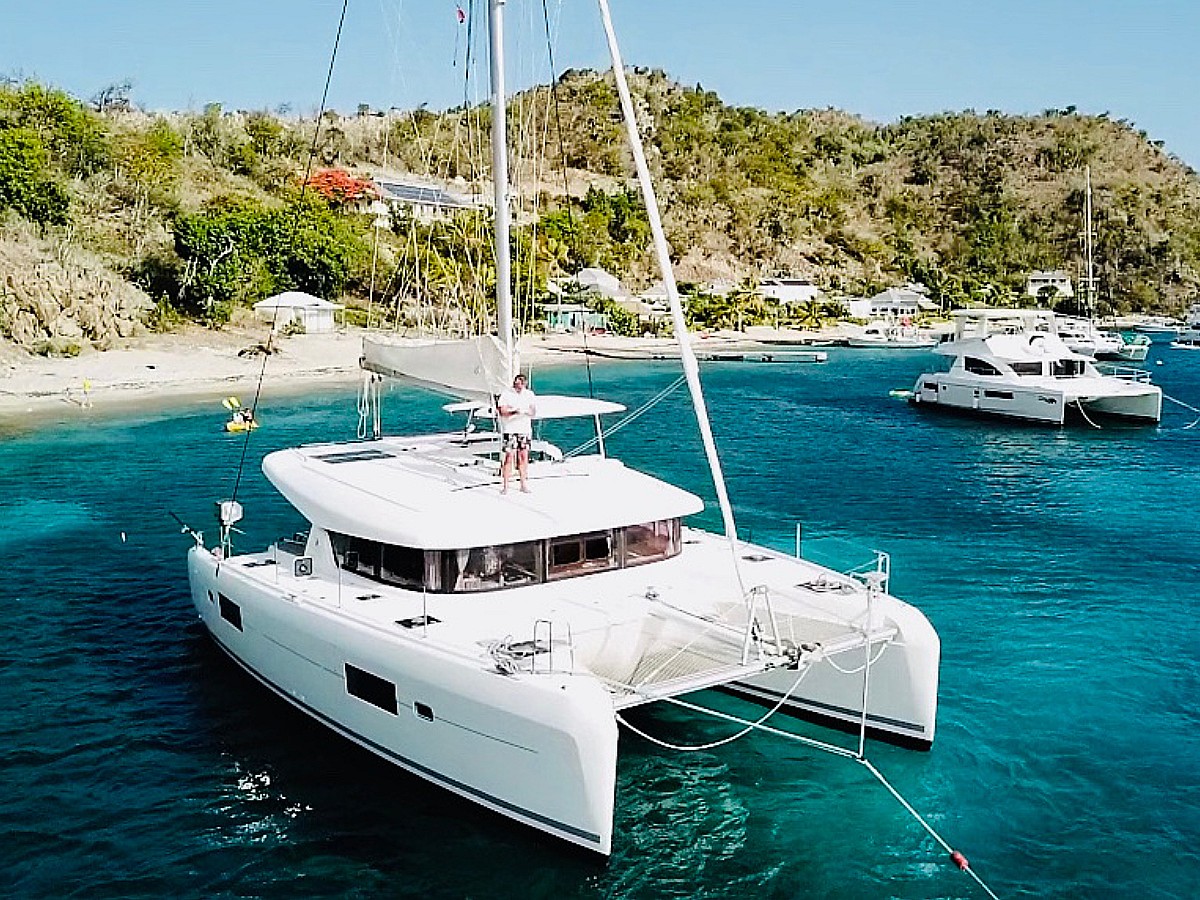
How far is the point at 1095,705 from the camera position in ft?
48.6

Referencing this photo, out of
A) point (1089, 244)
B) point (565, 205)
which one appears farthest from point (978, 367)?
point (1089, 244)

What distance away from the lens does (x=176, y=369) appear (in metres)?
49.9

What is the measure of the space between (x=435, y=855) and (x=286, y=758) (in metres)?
2.93

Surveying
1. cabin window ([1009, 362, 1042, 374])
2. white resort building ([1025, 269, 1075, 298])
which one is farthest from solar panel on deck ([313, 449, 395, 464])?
white resort building ([1025, 269, 1075, 298])

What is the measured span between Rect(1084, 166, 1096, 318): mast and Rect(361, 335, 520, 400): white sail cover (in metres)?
103

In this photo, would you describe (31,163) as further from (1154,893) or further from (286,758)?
(1154,893)

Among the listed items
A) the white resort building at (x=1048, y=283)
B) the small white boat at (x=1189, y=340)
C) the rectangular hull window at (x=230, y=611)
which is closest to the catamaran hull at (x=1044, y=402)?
the rectangular hull window at (x=230, y=611)

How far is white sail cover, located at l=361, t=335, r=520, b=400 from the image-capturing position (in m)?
14.6

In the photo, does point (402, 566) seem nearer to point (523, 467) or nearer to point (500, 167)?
point (523, 467)

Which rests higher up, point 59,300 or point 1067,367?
point 59,300

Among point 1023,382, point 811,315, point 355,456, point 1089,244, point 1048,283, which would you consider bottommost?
point 1023,382

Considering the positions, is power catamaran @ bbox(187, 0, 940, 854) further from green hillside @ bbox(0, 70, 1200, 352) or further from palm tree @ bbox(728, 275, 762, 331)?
palm tree @ bbox(728, 275, 762, 331)

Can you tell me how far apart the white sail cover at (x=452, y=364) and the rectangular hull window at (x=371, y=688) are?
14.1 feet

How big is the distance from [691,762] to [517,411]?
4.77 meters
